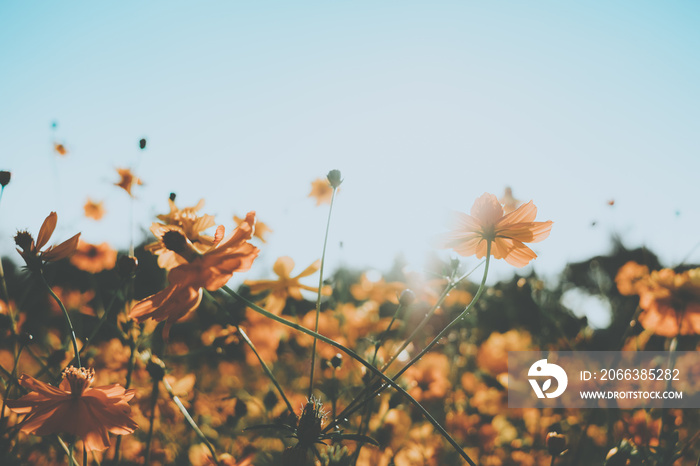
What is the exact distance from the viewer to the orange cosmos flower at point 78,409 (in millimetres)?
732

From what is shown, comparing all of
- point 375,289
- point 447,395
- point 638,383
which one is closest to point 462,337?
point 447,395

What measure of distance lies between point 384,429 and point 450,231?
3.21 feet

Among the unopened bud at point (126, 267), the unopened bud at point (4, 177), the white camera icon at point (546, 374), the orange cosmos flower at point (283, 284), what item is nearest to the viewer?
the unopened bud at point (126, 267)

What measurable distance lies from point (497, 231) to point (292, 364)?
86.4 inches

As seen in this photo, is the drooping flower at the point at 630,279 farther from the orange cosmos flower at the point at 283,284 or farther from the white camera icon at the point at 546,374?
the orange cosmos flower at the point at 283,284

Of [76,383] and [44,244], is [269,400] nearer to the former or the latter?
[76,383]

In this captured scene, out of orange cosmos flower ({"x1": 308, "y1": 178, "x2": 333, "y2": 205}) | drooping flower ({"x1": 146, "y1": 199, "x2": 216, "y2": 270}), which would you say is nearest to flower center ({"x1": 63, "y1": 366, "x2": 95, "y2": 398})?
drooping flower ({"x1": 146, "y1": 199, "x2": 216, "y2": 270})

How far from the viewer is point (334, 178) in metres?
0.99

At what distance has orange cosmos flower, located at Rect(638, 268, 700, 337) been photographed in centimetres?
150

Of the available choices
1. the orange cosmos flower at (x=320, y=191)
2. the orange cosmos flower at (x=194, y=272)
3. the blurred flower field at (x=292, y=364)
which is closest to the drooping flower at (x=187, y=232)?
the blurred flower field at (x=292, y=364)

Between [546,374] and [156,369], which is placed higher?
[546,374]

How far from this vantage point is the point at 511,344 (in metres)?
2.56

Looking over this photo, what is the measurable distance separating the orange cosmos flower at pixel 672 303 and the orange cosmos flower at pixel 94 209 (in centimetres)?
345

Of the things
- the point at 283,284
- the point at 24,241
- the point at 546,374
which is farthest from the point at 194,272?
the point at 546,374
